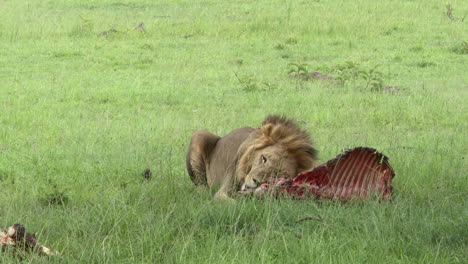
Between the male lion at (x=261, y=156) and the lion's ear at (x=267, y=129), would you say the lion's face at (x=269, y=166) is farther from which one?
the lion's ear at (x=267, y=129)

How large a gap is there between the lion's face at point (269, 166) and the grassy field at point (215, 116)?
446mm

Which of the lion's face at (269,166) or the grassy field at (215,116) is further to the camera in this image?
the lion's face at (269,166)

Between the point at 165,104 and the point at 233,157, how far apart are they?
4365 mm

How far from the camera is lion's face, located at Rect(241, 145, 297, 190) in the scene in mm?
5098

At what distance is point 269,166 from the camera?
516 centimetres

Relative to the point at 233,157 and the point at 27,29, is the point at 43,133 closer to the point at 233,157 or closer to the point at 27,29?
the point at 233,157

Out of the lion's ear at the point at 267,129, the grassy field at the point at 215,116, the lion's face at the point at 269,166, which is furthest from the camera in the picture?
the lion's ear at the point at 267,129

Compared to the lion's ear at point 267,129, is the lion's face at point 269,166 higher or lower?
lower

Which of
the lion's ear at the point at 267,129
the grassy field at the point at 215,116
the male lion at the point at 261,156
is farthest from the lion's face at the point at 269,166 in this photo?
the grassy field at the point at 215,116

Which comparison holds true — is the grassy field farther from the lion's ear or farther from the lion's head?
the lion's ear

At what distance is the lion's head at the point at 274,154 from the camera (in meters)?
5.15

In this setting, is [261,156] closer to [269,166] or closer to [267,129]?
[269,166]

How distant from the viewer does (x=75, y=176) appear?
5977mm

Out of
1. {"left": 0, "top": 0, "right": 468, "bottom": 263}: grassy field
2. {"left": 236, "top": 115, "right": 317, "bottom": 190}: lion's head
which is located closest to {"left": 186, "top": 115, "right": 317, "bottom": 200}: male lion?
{"left": 236, "top": 115, "right": 317, "bottom": 190}: lion's head
